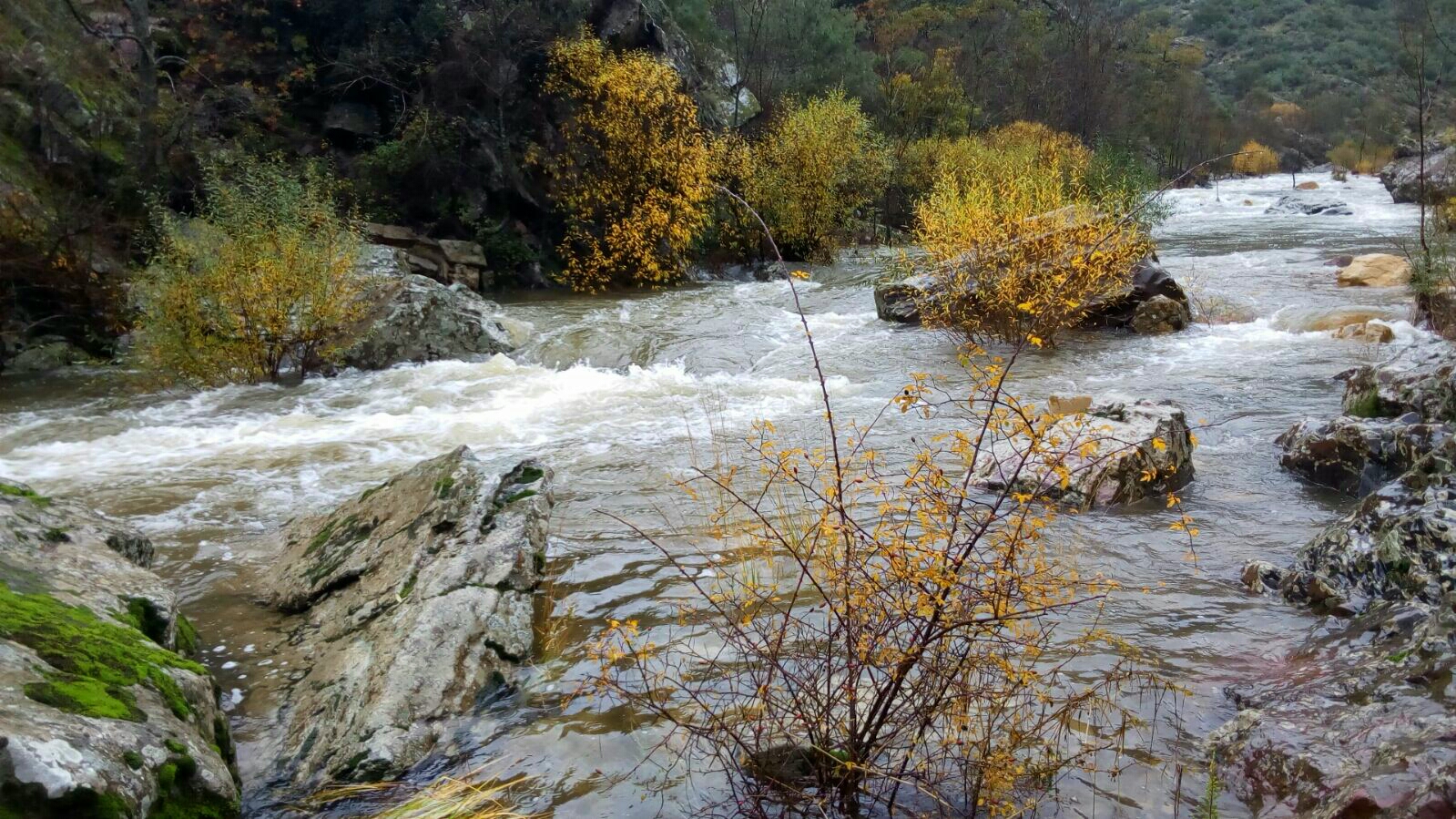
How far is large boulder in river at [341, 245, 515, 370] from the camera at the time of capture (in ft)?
40.4

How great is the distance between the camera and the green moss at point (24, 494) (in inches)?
177

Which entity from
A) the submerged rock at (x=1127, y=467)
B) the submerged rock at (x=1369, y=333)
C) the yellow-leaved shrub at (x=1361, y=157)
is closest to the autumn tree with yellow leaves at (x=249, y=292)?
the submerged rock at (x=1127, y=467)

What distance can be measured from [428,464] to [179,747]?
298cm

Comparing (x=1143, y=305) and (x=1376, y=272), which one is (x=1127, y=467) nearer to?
(x=1143, y=305)

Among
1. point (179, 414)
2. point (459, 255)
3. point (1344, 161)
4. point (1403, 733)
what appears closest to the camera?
point (1403, 733)

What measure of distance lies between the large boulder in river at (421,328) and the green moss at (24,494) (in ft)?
24.5

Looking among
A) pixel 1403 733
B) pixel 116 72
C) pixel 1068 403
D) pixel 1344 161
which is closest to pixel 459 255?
pixel 116 72

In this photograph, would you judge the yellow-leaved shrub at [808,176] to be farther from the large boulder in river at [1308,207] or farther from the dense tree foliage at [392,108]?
the large boulder in river at [1308,207]

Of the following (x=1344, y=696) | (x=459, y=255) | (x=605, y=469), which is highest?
(x=459, y=255)

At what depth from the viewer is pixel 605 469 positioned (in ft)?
25.8

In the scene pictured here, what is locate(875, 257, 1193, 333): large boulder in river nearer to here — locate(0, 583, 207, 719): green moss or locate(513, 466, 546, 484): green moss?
locate(513, 466, 546, 484): green moss

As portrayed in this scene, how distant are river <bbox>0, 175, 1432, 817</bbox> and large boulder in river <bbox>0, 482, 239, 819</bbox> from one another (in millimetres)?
513

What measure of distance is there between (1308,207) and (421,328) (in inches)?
1141

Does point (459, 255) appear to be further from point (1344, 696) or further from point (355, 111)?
point (1344, 696)
